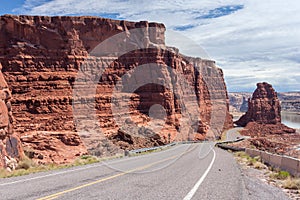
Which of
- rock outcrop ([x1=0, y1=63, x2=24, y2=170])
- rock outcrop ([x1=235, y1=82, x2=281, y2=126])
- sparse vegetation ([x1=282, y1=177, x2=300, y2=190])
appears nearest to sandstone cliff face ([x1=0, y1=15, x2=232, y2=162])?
rock outcrop ([x1=0, y1=63, x2=24, y2=170])

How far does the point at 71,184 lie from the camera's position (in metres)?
10.2

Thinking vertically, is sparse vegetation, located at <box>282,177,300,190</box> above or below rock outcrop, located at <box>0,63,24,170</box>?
below

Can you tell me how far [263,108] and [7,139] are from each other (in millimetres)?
126605

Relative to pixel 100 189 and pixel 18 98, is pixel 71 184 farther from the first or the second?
pixel 18 98

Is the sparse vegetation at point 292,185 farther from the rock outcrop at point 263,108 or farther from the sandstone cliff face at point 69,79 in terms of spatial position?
the rock outcrop at point 263,108

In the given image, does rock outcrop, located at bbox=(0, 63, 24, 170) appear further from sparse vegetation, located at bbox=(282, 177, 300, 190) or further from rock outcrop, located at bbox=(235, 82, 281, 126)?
rock outcrop, located at bbox=(235, 82, 281, 126)

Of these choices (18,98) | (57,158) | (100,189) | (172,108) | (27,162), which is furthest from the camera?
(172,108)

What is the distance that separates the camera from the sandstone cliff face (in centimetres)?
4547

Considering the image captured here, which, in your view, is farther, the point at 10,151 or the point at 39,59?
the point at 39,59

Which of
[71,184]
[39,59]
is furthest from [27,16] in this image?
[71,184]

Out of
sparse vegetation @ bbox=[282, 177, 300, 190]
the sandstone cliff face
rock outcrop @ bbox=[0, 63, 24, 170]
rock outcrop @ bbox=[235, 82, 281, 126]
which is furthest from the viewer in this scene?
rock outcrop @ bbox=[235, 82, 281, 126]

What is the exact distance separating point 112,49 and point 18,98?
18280 mm

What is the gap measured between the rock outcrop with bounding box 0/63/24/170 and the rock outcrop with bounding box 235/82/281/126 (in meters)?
119

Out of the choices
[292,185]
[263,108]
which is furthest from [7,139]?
[263,108]
